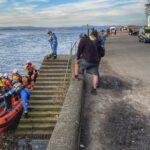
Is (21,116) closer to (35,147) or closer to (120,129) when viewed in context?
(35,147)

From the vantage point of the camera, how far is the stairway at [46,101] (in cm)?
1245

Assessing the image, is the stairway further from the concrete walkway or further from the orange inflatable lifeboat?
the concrete walkway

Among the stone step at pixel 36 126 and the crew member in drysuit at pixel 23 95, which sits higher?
the crew member in drysuit at pixel 23 95

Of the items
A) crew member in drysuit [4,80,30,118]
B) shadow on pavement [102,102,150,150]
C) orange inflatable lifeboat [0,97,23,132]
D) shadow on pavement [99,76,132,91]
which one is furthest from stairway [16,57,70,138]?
shadow on pavement [102,102,150,150]

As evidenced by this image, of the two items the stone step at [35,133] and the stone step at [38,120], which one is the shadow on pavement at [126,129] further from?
the stone step at [38,120]

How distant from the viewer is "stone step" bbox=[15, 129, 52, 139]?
12.2 meters

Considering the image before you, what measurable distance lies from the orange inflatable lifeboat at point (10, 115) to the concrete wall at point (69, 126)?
4.06 m

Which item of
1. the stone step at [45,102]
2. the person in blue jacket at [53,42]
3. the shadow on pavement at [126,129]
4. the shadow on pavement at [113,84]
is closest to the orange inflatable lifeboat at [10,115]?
the stone step at [45,102]

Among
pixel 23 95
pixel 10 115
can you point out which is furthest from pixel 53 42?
pixel 10 115

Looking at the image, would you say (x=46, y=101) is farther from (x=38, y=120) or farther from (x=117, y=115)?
(x=117, y=115)

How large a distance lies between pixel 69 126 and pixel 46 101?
242 inches

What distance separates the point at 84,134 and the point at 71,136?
3.41ft

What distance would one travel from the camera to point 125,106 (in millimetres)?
10078

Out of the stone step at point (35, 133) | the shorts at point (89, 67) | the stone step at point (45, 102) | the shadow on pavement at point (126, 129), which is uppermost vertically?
the shorts at point (89, 67)
